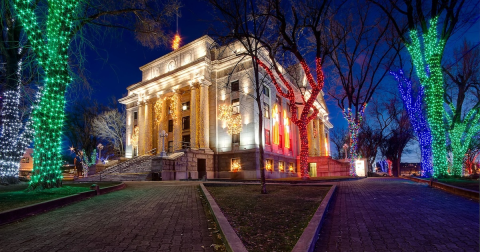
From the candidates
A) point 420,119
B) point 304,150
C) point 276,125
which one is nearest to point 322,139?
point 276,125

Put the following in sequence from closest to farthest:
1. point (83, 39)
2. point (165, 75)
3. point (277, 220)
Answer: point (277, 220) < point (83, 39) < point (165, 75)

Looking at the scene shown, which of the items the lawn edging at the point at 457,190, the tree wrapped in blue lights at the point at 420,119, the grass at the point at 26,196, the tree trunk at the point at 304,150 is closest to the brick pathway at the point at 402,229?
the lawn edging at the point at 457,190

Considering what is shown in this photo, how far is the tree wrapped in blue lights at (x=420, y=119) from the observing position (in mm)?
18750

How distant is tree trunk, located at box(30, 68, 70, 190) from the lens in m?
10.2

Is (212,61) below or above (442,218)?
above

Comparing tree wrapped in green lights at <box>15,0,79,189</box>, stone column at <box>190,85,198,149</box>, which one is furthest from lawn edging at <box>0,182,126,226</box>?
stone column at <box>190,85,198,149</box>

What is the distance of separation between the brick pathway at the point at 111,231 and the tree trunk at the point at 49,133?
452 cm

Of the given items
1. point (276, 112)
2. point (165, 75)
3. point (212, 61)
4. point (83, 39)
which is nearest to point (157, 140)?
point (165, 75)

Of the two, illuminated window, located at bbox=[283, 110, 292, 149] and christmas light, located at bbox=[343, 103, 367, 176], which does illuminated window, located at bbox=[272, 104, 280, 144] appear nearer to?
illuminated window, located at bbox=[283, 110, 292, 149]

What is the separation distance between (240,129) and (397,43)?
17794 mm

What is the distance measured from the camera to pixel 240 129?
1214 inches

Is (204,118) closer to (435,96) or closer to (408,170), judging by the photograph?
(435,96)

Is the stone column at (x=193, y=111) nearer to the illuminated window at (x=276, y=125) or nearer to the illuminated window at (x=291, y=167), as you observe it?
the illuminated window at (x=276, y=125)

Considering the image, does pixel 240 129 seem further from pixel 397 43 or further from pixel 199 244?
pixel 199 244
